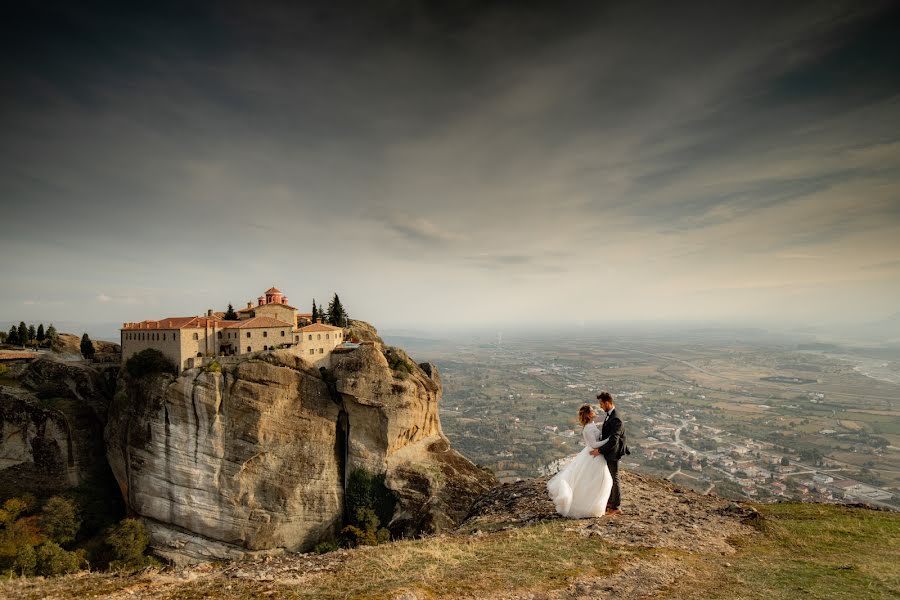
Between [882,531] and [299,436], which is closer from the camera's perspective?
[882,531]

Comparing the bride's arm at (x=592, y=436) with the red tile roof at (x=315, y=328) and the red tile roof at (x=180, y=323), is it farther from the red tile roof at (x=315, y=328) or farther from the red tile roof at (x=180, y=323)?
the red tile roof at (x=180, y=323)

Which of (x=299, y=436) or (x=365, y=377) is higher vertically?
(x=365, y=377)

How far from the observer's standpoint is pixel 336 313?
48.1m

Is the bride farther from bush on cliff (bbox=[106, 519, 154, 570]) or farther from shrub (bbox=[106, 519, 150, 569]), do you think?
shrub (bbox=[106, 519, 150, 569])

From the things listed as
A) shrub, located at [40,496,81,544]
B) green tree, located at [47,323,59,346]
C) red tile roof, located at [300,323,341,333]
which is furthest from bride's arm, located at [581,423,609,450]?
green tree, located at [47,323,59,346]

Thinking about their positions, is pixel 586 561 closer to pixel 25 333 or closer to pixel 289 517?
pixel 289 517

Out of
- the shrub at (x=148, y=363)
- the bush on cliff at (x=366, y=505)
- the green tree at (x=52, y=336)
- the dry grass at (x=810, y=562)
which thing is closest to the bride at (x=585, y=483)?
the dry grass at (x=810, y=562)

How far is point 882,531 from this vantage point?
11.0 meters

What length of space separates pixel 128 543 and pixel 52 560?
15.2 feet

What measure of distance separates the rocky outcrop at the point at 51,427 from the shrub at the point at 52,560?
10.7m

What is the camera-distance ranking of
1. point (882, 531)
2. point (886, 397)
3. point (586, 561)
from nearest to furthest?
point (586, 561)
point (882, 531)
point (886, 397)

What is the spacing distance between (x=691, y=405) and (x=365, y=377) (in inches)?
3920

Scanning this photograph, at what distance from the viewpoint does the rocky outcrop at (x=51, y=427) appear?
37.4 meters

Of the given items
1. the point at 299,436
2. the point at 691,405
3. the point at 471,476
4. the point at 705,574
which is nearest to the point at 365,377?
the point at 299,436
